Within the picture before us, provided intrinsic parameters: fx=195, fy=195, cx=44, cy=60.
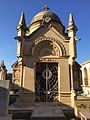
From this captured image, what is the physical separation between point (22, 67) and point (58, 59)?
3.20 meters

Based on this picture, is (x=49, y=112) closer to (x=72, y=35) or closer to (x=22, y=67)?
(x=22, y=67)

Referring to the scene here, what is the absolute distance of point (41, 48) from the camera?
17438mm

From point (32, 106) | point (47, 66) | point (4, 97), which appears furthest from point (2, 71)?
→ point (4, 97)

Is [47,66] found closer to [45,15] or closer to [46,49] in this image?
[46,49]

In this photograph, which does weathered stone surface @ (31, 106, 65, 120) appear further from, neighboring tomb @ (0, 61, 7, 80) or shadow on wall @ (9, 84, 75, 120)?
neighboring tomb @ (0, 61, 7, 80)

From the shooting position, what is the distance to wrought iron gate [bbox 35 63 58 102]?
16406 millimetres

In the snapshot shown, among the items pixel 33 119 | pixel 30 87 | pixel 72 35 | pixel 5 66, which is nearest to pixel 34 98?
pixel 30 87

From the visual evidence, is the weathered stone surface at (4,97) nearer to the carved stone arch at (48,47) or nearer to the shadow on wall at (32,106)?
the shadow on wall at (32,106)

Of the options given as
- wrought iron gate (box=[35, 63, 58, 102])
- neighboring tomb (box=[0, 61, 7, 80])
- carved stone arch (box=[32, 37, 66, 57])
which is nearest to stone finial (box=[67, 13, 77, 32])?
carved stone arch (box=[32, 37, 66, 57])

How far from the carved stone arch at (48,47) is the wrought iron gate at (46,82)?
1007 mm

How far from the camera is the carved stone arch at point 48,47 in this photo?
17.2m

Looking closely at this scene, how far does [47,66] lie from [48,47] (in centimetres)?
177

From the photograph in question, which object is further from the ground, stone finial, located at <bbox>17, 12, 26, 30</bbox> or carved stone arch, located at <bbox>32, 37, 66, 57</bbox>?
stone finial, located at <bbox>17, 12, 26, 30</bbox>

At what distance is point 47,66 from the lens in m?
17.1
